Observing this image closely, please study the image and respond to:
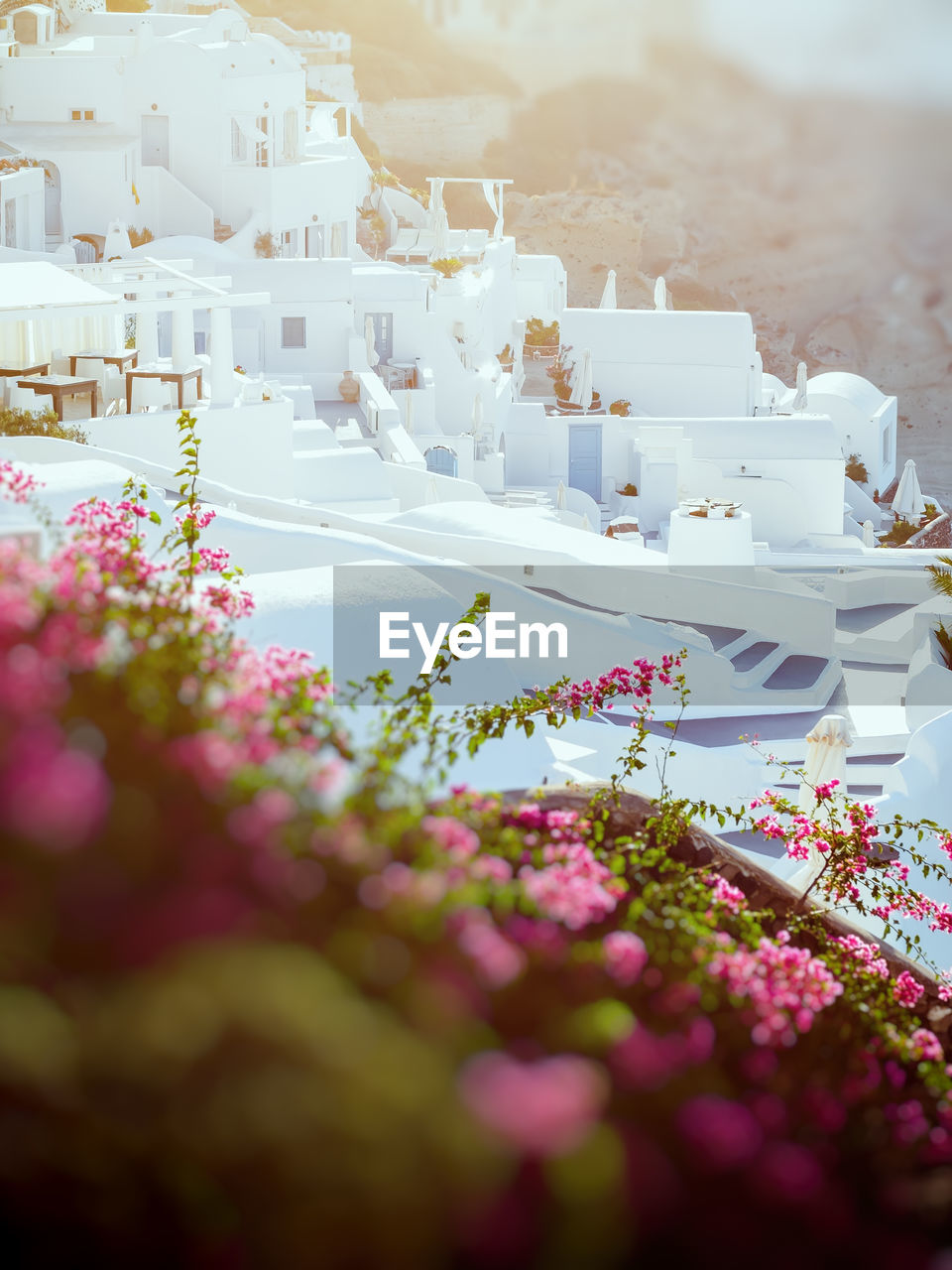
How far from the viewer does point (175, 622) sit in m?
2.90

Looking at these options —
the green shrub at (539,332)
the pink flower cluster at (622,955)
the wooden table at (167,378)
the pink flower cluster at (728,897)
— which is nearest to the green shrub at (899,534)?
the green shrub at (539,332)

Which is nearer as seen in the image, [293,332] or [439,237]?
[293,332]

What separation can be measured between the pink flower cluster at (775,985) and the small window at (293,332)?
2451 centimetres

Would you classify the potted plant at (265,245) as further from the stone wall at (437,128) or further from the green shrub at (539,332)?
the stone wall at (437,128)

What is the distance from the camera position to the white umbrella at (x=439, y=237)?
3269 cm

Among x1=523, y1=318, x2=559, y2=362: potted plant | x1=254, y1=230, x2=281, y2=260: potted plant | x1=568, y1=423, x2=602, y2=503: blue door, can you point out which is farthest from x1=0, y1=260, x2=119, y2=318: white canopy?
x1=523, y1=318, x2=559, y2=362: potted plant

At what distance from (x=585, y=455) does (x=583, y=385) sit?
343cm

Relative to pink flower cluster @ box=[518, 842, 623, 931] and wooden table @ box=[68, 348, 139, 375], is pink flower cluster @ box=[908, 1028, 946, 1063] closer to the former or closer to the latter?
pink flower cluster @ box=[518, 842, 623, 931]

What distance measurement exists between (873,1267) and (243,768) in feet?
2.90

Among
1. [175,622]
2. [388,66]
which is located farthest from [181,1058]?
[388,66]

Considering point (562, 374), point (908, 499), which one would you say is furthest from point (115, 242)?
point (908, 499)

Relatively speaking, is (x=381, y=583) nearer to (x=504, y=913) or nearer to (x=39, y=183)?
(x=504, y=913)

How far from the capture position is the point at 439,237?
32969 mm

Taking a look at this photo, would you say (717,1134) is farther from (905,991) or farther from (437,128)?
(437,128)
